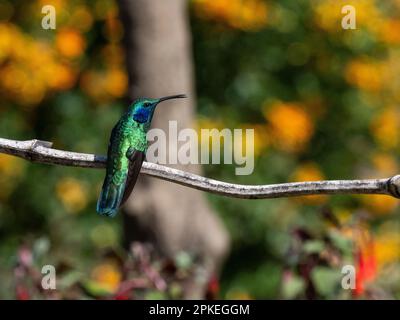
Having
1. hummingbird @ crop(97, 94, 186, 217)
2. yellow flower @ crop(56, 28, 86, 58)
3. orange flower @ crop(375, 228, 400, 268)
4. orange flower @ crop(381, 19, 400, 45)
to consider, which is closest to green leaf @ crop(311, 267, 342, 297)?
Answer: hummingbird @ crop(97, 94, 186, 217)

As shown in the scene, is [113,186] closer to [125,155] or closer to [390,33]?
[125,155]

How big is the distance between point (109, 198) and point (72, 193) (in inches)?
145

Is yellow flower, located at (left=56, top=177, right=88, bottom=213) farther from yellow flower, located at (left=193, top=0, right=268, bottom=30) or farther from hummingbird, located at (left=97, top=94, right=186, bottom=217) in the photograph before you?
hummingbird, located at (left=97, top=94, right=186, bottom=217)

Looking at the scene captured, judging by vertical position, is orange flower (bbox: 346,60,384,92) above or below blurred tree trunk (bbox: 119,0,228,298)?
above

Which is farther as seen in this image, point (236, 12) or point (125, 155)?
point (236, 12)

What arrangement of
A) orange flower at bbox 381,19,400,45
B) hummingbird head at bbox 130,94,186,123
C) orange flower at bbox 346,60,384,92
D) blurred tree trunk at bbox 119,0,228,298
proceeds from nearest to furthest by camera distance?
hummingbird head at bbox 130,94,186,123 < blurred tree trunk at bbox 119,0,228,298 < orange flower at bbox 346,60,384,92 < orange flower at bbox 381,19,400,45

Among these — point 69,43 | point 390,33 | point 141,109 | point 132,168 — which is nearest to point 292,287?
point 141,109

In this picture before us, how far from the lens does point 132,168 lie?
5.80 feet

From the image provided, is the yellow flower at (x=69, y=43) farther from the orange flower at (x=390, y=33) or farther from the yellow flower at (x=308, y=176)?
the orange flower at (x=390, y=33)

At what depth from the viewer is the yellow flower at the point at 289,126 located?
5.37m

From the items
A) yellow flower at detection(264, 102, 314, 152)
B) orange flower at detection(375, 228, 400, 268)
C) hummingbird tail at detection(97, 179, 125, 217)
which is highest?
yellow flower at detection(264, 102, 314, 152)

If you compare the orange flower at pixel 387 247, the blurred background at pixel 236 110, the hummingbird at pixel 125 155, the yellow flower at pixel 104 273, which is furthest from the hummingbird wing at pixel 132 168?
the orange flower at pixel 387 247

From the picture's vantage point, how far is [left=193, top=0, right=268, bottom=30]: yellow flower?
529cm

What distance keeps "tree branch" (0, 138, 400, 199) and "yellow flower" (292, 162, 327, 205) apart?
143 inches
